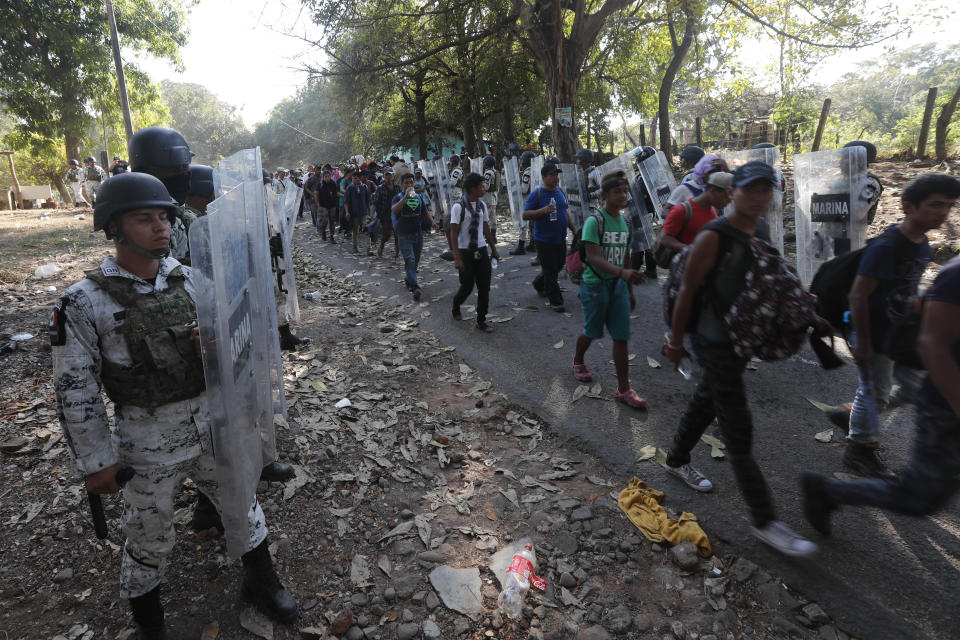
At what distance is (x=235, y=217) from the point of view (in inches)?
83.7

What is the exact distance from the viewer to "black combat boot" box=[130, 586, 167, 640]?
217 centimetres

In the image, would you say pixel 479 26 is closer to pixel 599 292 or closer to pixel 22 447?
pixel 599 292

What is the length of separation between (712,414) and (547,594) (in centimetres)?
132

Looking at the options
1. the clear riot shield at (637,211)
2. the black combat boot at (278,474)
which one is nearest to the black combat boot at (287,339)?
the black combat boot at (278,474)

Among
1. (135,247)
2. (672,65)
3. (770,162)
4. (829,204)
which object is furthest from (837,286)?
(672,65)

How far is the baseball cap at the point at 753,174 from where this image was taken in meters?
2.50

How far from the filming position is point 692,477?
3242mm

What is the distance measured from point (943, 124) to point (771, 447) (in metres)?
13.2

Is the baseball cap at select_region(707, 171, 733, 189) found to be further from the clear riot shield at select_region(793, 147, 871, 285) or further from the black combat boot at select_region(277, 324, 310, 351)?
the black combat boot at select_region(277, 324, 310, 351)

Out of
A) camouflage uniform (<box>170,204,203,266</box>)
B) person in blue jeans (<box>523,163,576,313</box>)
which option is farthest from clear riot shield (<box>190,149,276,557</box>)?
person in blue jeans (<box>523,163,576,313</box>)

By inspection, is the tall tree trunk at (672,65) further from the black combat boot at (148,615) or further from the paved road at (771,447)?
the black combat boot at (148,615)

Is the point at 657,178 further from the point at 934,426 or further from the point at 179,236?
the point at 179,236

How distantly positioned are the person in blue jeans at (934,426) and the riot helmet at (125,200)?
3.00 m

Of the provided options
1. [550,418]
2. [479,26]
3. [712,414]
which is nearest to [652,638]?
[712,414]
